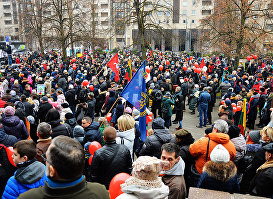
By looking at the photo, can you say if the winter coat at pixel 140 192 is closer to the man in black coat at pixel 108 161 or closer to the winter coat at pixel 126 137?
the man in black coat at pixel 108 161

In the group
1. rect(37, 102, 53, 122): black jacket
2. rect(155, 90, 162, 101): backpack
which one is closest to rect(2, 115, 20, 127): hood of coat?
rect(37, 102, 53, 122): black jacket

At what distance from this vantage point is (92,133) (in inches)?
192

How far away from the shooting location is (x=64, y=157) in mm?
1639

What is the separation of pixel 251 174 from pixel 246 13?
53.6ft

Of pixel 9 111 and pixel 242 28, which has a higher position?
pixel 242 28

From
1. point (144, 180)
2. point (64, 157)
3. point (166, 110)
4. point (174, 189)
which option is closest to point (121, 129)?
point (174, 189)

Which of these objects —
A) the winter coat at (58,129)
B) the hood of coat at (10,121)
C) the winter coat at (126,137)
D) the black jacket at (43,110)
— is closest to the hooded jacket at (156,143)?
the winter coat at (126,137)

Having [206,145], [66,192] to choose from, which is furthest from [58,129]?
[66,192]

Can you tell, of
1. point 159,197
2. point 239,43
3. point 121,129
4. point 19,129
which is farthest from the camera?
point 239,43

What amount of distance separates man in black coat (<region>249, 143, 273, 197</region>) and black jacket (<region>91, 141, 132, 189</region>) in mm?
1747

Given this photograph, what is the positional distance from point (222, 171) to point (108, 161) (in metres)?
1.52

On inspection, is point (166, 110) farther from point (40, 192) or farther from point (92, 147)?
point (40, 192)

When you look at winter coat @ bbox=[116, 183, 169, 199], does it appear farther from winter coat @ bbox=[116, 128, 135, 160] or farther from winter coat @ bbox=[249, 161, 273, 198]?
winter coat @ bbox=[116, 128, 135, 160]

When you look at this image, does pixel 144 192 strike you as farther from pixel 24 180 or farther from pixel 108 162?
pixel 108 162
